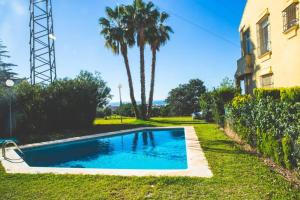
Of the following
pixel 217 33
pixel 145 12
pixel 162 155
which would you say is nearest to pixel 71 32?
pixel 145 12

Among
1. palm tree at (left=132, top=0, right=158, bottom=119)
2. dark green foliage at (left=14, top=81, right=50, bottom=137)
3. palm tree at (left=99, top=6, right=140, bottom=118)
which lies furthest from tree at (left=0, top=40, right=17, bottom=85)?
dark green foliage at (left=14, top=81, right=50, bottom=137)

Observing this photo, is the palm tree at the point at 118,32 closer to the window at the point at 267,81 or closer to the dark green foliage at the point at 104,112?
the dark green foliage at the point at 104,112

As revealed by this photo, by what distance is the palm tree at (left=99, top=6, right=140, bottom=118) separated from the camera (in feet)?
92.4

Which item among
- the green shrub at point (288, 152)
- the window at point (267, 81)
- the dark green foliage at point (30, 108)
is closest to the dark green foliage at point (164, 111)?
the dark green foliage at point (30, 108)

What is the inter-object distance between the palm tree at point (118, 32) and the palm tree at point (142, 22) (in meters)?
0.80

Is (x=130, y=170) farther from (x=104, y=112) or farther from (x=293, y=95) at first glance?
(x=104, y=112)

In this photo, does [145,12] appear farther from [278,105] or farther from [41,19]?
[278,105]

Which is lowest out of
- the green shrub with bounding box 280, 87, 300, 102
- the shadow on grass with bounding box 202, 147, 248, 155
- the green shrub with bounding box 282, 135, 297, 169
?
the shadow on grass with bounding box 202, 147, 248, 155

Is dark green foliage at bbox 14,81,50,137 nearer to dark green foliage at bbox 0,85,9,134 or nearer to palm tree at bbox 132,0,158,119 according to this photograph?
dark green foliage at bbox 0,85,9,134

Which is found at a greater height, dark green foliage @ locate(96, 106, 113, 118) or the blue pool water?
dark green foliage @ locate(96, 106, 113, 118)

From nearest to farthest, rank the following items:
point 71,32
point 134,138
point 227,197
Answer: point 227,197, point 134,138, point 71,32

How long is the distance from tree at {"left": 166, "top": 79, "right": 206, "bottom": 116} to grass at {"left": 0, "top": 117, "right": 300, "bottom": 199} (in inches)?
1432

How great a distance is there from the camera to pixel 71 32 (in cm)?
2225

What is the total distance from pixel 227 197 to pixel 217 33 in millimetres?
17155
